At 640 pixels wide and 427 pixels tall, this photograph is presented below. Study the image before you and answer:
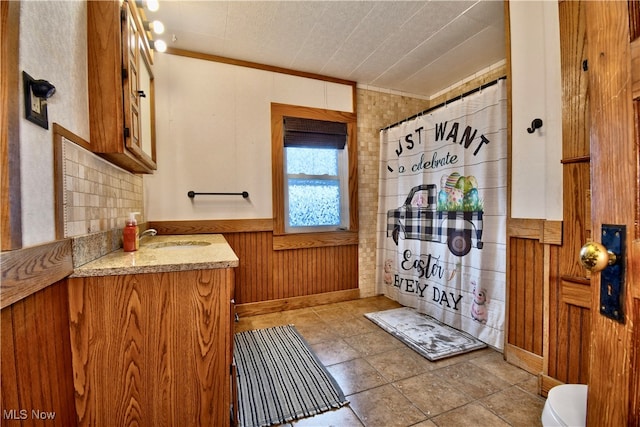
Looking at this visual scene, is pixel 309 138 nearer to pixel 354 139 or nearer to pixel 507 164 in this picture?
pixel 354 139

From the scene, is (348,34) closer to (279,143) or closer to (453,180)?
(279,143)

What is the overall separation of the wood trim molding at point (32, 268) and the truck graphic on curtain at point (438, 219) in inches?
93.3

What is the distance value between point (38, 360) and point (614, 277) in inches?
57.8

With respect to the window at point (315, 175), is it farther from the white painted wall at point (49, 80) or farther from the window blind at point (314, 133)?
the white painted wall at point (49, 80)

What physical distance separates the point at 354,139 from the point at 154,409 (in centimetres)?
276

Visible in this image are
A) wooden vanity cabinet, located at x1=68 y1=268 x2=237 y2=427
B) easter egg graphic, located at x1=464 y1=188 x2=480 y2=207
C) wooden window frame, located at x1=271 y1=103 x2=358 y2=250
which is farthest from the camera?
wooden window frame, located at x1=271 y1=103 x2=358 y2=250

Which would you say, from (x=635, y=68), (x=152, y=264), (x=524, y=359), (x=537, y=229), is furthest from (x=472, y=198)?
(x=152, y=264)

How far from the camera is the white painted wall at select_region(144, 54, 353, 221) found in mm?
2393

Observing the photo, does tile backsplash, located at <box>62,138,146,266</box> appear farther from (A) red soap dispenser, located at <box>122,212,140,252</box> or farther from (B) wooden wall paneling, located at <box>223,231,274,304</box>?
(B) wooden wall paneling, located at <box>223,231,274,304</box>

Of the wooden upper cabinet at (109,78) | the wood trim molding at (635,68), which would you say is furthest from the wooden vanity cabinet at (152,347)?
the wood trim molding at (635,68)

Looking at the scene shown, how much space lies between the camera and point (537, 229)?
161 centimetres

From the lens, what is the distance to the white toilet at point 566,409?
0.81 metres

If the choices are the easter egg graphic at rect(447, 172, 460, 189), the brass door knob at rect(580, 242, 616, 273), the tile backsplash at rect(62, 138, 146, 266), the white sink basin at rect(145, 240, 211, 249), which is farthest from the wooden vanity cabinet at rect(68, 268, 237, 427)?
the easter egg graphic at rect(447, 172, 460, 189)

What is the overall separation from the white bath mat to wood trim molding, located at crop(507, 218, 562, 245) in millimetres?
892
